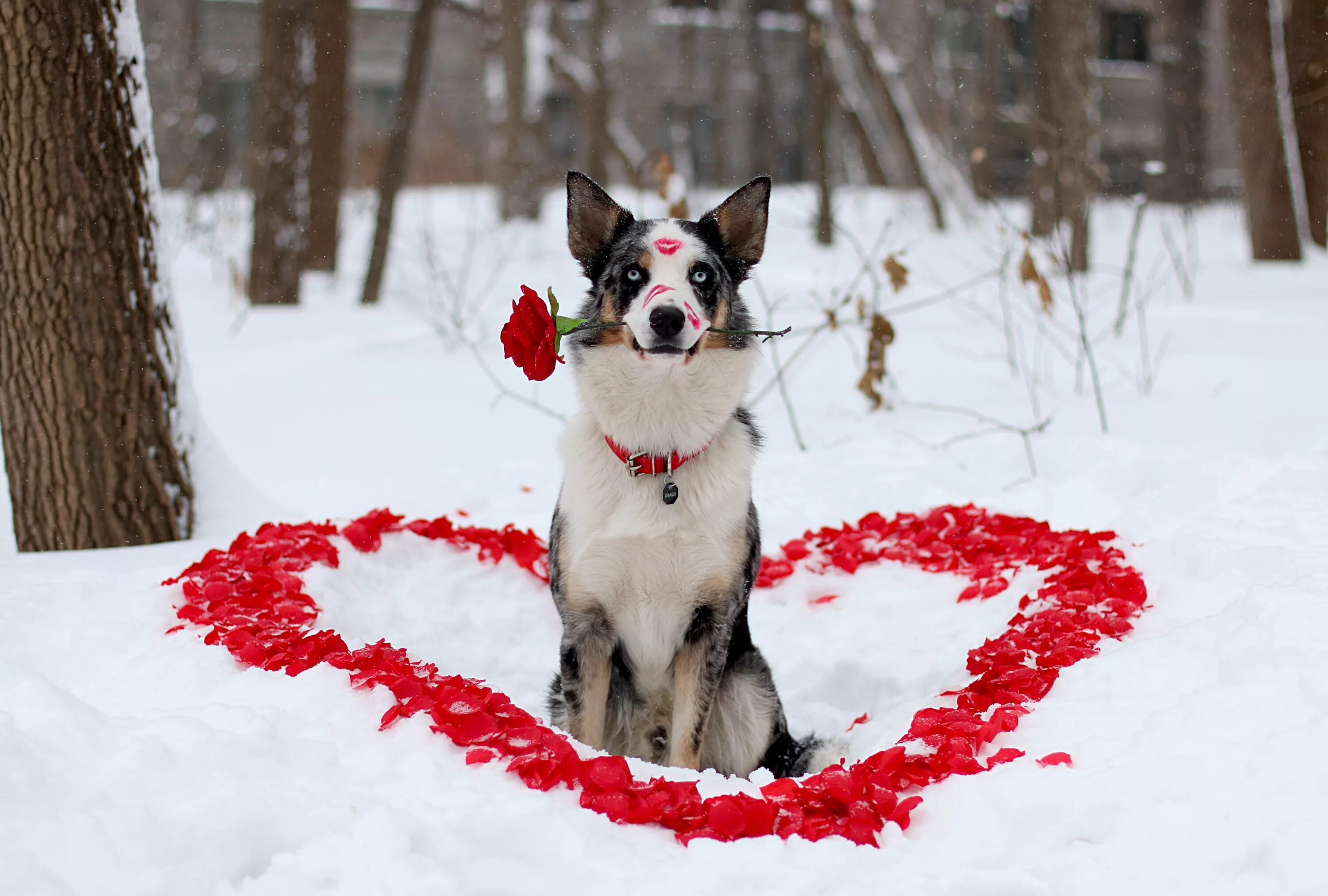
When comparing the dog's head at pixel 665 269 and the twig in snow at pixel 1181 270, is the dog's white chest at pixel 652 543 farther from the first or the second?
the twig in snow at pixel 1181 270

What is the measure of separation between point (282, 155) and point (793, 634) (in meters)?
8.21

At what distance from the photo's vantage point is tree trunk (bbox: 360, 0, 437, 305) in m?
11.4

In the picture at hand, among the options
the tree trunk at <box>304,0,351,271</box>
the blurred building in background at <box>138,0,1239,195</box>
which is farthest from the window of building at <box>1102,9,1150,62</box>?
the tree trunk at <box>304,0,351,271</box>

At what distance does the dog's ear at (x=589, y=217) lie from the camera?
3.31 meters

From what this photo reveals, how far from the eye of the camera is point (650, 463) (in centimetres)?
325

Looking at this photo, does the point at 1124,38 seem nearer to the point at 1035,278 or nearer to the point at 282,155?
the point at 282,155

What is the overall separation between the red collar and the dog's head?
30cm

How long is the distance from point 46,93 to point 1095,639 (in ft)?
14.4

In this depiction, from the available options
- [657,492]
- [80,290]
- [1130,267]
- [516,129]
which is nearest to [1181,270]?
[1130,267]

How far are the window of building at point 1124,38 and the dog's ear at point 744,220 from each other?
2725 cm

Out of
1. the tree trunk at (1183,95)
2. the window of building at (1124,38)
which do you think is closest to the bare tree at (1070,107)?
the tree trunk at (1183,95)

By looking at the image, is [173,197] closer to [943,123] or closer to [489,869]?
[943,123]

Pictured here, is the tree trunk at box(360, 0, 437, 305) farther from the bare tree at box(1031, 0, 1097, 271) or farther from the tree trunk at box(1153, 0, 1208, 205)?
the tree trunk at box(1153, 0, 1208, 205)

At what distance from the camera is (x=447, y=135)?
2466 centimetres
